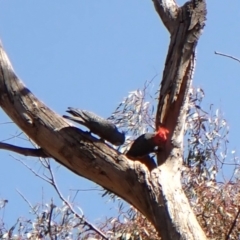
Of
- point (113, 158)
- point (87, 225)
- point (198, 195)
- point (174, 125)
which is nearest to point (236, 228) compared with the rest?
point (198, 195)

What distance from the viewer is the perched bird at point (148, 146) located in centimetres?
335

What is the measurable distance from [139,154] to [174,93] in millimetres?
358

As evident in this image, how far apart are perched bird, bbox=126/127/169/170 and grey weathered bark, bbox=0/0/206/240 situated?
4cm

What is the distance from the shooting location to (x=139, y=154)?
340 cm

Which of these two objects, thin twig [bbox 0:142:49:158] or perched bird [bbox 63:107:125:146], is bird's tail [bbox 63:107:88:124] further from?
thin twig [bbox 0:142:49:158]

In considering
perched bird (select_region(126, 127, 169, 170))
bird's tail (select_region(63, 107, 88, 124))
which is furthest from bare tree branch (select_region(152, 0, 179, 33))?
bird's tail (select_region(63, 107, 88, 124))

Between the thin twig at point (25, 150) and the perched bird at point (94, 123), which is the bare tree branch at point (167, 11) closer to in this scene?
the perched bird at point (94, 123)

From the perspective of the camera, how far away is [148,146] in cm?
339

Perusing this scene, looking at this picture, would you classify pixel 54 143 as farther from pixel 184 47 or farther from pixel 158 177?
Answer: pixel 184 47

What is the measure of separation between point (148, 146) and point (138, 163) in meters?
0.20

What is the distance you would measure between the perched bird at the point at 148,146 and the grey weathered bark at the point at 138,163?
39mm

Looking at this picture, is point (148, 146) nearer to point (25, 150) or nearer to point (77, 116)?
point (77, 116)

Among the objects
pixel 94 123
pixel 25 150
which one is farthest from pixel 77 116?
pixel 25 150

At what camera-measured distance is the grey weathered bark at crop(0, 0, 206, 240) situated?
311 cm
